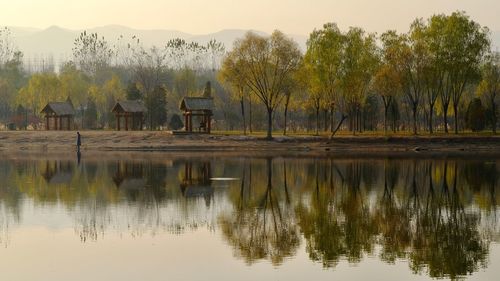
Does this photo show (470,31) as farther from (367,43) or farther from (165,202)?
(165,202)

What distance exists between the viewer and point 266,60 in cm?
9344

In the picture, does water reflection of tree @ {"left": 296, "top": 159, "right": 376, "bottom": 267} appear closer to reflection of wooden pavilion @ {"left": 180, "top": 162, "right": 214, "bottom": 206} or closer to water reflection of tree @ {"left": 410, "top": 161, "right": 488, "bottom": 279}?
water reflection of tree @ {"left": 410, "top": 161, "right": 488, "bottom": 279}

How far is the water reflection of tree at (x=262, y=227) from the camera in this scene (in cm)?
2673

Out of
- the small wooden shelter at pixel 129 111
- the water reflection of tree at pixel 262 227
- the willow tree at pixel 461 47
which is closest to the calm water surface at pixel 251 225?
the water reflection of tree at pixel 262 227

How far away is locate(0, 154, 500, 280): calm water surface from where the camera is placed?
78.9 ft

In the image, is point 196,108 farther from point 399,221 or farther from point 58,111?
point 399,221

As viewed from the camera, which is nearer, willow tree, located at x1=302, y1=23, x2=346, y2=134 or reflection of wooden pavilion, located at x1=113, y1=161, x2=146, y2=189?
reflection of wooden pavilion, located at x1=113, y1=161, x2=146, y2=189

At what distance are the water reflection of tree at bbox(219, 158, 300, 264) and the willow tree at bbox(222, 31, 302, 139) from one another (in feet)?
166

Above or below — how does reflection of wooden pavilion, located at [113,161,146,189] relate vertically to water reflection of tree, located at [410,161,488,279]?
above

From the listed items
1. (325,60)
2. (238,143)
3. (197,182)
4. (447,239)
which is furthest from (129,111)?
(447,239)

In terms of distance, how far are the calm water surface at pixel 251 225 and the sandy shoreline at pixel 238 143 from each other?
1087 inches

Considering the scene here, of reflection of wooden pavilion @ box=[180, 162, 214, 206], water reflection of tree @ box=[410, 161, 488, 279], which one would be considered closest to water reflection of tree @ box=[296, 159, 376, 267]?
water reflection of tree @ box=[410, 161, 488, 279]

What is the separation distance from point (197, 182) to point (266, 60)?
1808 inches

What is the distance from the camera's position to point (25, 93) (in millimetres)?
131125
